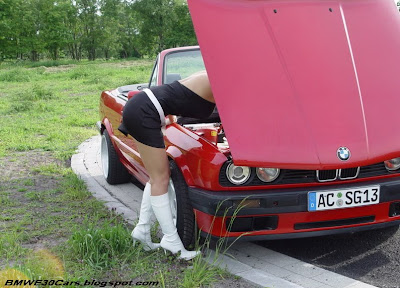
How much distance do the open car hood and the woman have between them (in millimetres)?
199

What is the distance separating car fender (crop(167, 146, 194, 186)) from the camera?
12.7 ft

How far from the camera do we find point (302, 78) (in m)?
3.71

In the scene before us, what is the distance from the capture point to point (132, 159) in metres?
5.32

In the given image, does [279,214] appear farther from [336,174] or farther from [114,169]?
[114,169]

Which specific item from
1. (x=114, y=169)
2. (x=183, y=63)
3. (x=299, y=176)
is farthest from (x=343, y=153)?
(x=114, y=169)

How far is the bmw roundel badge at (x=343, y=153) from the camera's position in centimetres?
344

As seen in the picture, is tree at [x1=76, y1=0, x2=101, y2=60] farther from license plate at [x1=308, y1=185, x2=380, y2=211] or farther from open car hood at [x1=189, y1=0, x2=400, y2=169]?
license plate at [x1=308, y1=185, x2=380, y2=211]

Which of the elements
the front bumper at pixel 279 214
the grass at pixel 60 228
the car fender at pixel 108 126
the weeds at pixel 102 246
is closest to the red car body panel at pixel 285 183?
the front bumper at pixel 279 214

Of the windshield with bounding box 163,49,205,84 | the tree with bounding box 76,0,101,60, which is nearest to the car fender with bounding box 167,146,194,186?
the windshield with bounding box 163,49,205,84

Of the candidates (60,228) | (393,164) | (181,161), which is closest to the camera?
(393,164)

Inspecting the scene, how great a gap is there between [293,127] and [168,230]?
45.3 inches

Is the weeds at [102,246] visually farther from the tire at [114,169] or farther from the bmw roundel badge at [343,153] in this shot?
the tire at [114,169]

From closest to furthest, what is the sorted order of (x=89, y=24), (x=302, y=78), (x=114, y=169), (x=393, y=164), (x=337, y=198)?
(x=337, y=198) < (x=302, y=78) < (x=393, y=164) < (x=114, y=169) < (x=89, y=24)

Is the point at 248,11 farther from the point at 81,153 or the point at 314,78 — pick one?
the point at 81,153
